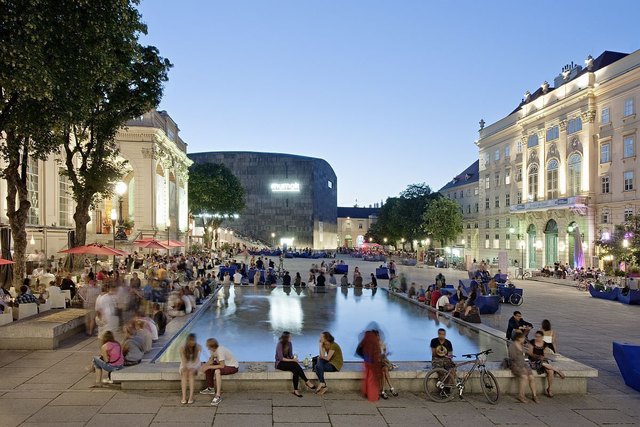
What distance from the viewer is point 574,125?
4472 cm

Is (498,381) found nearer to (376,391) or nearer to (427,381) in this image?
(427,381)

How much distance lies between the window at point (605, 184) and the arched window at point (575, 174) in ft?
8.22

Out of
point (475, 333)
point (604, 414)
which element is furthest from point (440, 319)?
point (604, 414)

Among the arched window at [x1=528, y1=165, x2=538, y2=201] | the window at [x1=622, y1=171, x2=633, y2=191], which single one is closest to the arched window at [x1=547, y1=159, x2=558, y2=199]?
the arched window at [x1=528, y1=165, x2=538, y2=201]

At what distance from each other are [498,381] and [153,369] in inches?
268

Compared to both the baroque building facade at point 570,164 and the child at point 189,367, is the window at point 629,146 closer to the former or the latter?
the baroque building facade at point 570,164

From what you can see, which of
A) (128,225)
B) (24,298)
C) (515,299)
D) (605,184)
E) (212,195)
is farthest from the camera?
(212,195)

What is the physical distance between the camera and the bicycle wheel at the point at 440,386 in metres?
8.77

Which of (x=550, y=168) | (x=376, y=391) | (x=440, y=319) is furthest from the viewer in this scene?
(x=550, y=168)

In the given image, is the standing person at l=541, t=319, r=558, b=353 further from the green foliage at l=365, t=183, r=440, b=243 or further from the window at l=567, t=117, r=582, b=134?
the green foliage at l=365, t=183, r=440, b=243

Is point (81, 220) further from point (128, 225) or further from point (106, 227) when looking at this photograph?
point (106, 227)

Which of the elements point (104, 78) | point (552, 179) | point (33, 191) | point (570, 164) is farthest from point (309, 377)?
point (552, 179)

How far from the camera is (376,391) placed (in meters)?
8.71

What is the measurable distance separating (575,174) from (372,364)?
4342 cm
